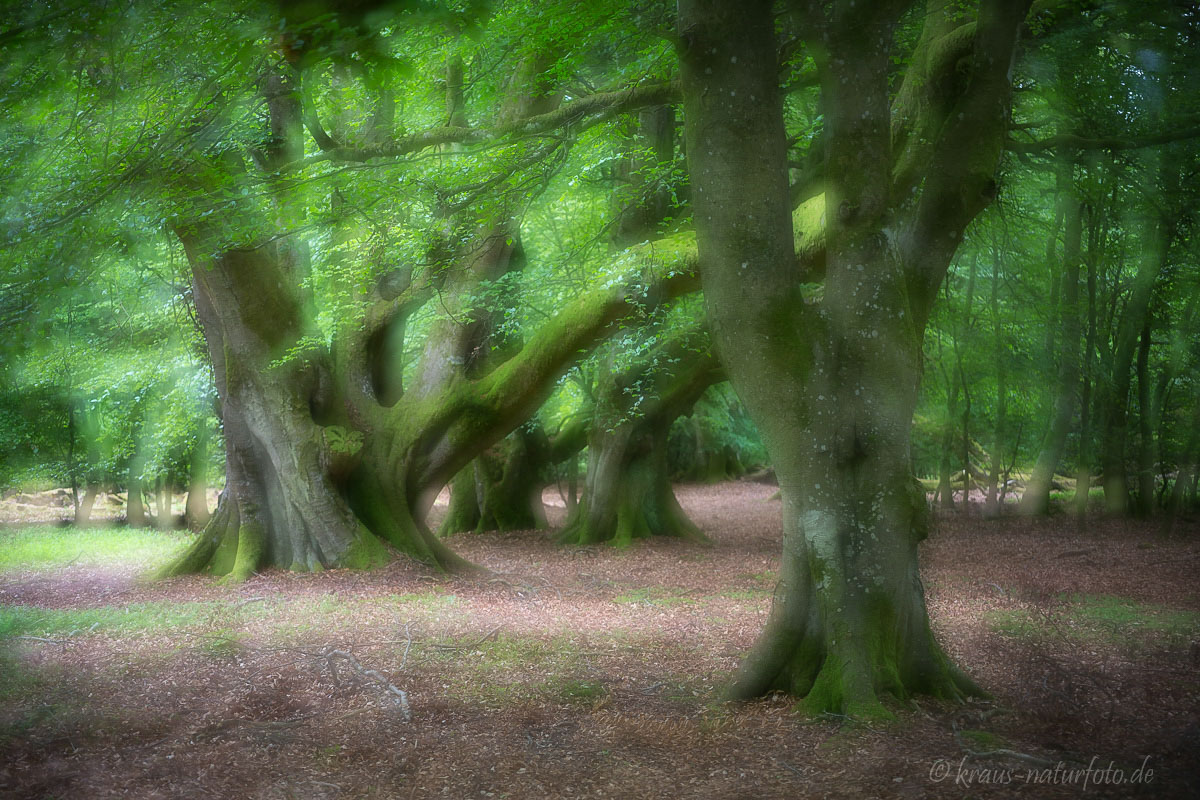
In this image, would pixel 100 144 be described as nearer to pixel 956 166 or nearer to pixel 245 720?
pixel 245 720

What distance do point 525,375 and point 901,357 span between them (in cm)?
659

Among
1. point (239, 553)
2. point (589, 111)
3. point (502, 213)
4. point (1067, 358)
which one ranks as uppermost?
point (589, 111)

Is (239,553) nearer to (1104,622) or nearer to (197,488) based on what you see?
(1104,622)

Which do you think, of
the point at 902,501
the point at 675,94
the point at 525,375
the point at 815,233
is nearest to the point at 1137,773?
the point at 902,501

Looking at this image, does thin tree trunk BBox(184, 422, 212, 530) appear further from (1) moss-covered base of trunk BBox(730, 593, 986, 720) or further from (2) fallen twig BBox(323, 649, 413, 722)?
(1) moss-covered base of trunk BBox(730, 593, 986, 720)

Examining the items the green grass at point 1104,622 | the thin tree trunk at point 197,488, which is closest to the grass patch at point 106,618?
the green grass at point 1104,622

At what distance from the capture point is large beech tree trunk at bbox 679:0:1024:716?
5.36m

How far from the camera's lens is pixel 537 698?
19.6ft

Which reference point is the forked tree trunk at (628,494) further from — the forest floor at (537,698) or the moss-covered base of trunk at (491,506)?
the forest floor at (537,698)

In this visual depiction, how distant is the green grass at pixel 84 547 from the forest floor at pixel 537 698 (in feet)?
10.3

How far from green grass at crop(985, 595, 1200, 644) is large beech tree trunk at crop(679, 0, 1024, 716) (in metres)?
2.73

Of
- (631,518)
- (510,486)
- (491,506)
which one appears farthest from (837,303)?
(491,506)

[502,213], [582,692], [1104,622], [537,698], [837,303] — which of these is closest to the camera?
[837,303]

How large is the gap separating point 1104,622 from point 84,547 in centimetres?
1689
